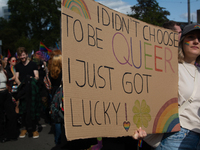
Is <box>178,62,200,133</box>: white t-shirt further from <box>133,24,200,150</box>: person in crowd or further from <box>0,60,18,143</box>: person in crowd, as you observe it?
<box>0,60,18,143</box>: person in crowd

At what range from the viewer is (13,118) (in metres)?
4.58

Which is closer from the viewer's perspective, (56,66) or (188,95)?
(188,95)

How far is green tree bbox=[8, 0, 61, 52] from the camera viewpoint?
37344 millimetres

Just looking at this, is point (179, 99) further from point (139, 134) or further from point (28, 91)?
point (28, 91)

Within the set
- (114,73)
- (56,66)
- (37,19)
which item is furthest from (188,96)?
(37,19)

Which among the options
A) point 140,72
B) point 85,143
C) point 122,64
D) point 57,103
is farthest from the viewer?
point 57,103

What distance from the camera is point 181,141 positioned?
1.79 meters

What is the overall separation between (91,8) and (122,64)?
46 centimetres

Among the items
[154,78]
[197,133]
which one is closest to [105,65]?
[154,78]

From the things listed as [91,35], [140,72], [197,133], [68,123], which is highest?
[91,35]

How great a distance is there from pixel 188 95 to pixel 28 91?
11.9ft

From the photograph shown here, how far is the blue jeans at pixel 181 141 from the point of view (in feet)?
5.83

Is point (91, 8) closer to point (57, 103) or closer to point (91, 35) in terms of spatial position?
point (91, 35)

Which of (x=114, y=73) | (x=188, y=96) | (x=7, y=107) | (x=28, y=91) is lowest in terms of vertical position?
(x=7, y=107)
